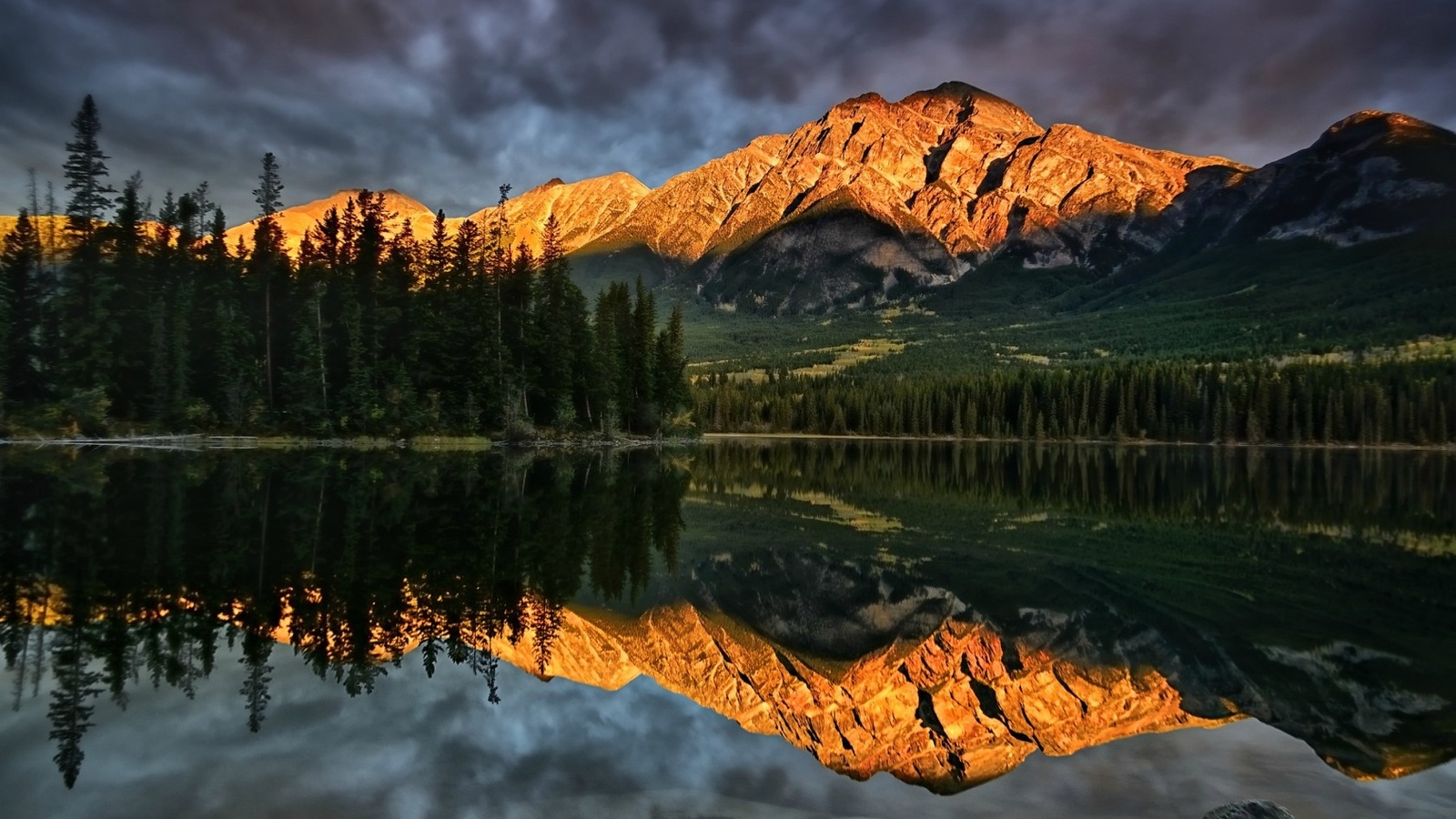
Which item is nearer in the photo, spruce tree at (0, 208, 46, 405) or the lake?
the lake

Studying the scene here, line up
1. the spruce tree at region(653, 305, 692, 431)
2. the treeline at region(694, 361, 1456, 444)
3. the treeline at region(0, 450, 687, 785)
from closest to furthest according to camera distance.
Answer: the treeline at region(0, 450, 687, 785)
the spruce tree at region(653, 305, 692, 431)
the treeline at region(694, 361, 1456, 444)

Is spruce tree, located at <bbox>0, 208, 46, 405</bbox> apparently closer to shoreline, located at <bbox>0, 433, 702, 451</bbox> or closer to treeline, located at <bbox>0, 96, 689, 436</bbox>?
treeline, located at <bbox>0, 96, 689, 436</bbox>

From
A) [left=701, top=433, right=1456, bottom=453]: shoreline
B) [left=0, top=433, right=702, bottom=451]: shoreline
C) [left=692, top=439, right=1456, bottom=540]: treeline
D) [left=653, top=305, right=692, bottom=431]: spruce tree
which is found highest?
[left=653, top=305, right=692, bottom=431]: spruce tree

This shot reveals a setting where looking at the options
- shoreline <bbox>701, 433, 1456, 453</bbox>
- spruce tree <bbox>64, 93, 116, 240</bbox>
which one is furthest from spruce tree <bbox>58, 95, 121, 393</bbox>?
shoreline <bbox>701, 433, 1456, 453</bbox>

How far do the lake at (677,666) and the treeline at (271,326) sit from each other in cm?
3770

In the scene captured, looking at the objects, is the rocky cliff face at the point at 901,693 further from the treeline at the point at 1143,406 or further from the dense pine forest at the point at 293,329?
the treeline at the point at 1143,406

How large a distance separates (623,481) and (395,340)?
37114mm

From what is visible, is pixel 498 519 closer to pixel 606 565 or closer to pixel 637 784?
pixel 606 565

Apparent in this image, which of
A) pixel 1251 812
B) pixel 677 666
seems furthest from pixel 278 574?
pixel 1251 812

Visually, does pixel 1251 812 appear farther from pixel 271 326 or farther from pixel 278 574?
pixel 271 326

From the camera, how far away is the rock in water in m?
7.86

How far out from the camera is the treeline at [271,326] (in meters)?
61.9

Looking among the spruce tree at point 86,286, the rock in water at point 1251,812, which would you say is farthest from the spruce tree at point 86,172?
the rock in water at point 1251,812

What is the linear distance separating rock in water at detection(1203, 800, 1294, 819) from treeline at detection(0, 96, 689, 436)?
68046 mm
